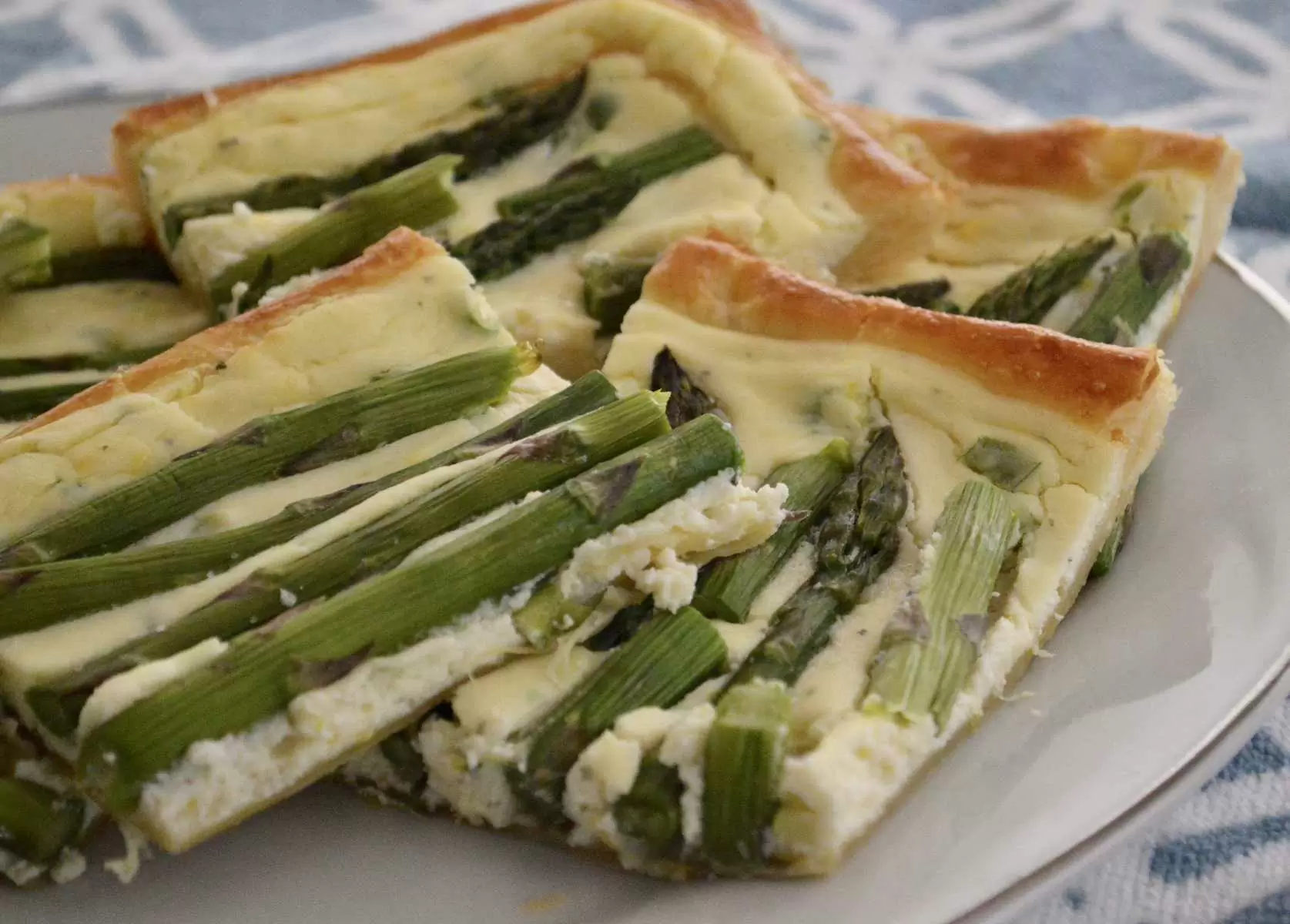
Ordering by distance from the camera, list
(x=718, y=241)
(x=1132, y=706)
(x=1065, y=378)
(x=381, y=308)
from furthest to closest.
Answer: (x=718, y=241) → (x=381, y=308) → (x=1065, y=378) → (x=1132, y=706)

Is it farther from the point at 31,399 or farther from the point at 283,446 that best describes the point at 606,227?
the point at 31,399

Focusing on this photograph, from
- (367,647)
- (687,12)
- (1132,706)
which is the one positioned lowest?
(1132,706)

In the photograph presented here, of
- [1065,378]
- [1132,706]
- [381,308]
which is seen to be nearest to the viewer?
[1132,706]

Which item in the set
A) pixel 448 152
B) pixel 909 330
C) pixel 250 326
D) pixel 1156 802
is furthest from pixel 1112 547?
pixel 448 152

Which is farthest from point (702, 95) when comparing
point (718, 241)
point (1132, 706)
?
point (1132, 706)

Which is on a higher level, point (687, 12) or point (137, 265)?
point (687, 12)

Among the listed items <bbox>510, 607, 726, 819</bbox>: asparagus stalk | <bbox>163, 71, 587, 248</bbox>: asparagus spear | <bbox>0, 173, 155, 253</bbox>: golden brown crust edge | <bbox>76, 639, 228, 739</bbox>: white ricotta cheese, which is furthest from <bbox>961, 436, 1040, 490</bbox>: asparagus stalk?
<bbox>0, 173, 155, 253</bbox>: golden brown crust edge

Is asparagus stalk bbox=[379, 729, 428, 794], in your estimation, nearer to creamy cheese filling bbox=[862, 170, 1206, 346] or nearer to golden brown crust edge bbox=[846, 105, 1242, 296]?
creamy cheese filling bbox=[862, 170, 1206, 346]

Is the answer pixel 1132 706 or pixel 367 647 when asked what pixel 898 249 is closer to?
pixel 1132 706
